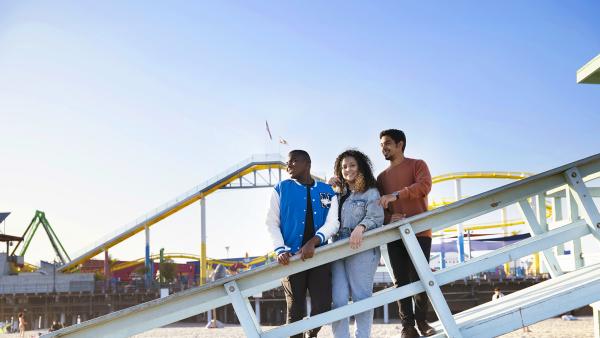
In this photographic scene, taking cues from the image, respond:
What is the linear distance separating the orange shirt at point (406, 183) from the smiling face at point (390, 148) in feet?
0.28

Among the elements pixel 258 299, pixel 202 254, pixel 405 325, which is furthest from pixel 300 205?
pixel 202 254

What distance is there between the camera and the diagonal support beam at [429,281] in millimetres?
3703

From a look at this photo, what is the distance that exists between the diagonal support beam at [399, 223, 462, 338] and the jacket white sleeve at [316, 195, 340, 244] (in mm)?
520

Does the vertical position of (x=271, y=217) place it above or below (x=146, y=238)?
below

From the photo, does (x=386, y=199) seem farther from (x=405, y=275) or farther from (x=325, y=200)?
(x=405, y=275)

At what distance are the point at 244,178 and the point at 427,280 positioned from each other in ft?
104

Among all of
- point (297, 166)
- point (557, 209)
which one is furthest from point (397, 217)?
point (557, 209)

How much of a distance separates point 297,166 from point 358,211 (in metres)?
0.51

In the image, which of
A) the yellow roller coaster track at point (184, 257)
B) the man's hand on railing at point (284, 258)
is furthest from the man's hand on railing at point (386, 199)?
the yellow roller coaster track at point (184, 257)

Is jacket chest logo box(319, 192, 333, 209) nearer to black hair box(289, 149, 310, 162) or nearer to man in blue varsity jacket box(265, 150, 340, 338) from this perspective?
man in blue varsity jacket box(265, 150, 340, 338)

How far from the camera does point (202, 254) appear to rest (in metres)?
37.3

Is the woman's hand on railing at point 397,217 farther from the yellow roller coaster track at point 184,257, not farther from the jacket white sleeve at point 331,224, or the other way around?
the yellow roller coaster track at point 184,257

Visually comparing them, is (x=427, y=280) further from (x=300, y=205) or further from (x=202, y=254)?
(x=202, y=254)

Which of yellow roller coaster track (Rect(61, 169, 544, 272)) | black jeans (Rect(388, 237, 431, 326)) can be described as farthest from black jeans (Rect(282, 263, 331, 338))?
yellow roller coaster track (Rect(61, 169, 544, 272))
